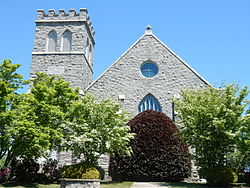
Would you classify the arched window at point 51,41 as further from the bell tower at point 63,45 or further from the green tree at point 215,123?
the green tree at point 215,123

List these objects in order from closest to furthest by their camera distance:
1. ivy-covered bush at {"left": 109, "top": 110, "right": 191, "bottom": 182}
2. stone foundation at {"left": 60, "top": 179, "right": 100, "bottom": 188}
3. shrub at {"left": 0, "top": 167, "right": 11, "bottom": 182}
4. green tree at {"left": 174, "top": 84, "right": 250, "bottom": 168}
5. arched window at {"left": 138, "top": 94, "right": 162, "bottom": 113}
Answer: stone foundation at {"left": 60, "top": 179, "right": 100, "bottom": 188}, green tree at {"left": 174, "top": 84, "right": 250, "bottom": 168}, shrub at {"left": 0, "top": 167, "right": 11, "bottom": 182}, ivy-covered bush at {"left": 109, "top": 110, "right": 191, "bottom": 182}, arched window at {"left": 138, "top": 94, "right": 162, "bottom": 113}

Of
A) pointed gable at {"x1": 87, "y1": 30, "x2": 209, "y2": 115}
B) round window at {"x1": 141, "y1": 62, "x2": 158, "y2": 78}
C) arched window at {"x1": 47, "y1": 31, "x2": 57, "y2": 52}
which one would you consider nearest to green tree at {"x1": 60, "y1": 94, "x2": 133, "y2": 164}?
pointed gable at {"x1": 87, "y1": 30, "x2": 209, "y2": 115}

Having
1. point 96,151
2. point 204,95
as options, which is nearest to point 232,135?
point 204,95

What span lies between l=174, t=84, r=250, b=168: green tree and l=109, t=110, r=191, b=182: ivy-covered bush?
183cm

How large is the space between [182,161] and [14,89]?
11.0 m

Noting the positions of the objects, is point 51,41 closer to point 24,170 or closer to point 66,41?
point 66,41

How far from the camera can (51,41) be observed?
79.7 ft

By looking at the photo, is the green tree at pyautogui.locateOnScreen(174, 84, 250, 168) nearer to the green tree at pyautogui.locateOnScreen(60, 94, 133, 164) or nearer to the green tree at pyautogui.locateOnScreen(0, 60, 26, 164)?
the green tree at pyautogui.locateOnScreen(60, 94, 133, 164)

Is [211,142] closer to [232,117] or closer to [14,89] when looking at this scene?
[232,117]

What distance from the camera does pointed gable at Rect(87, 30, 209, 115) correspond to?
22.1 metres

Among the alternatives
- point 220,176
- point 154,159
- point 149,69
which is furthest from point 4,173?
point 149,69

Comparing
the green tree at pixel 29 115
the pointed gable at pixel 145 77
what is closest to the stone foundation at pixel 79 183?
the green tree at pixel 29 115

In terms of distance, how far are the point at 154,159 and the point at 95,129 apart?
5313 millimetres

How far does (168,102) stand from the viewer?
21797 millimetres
